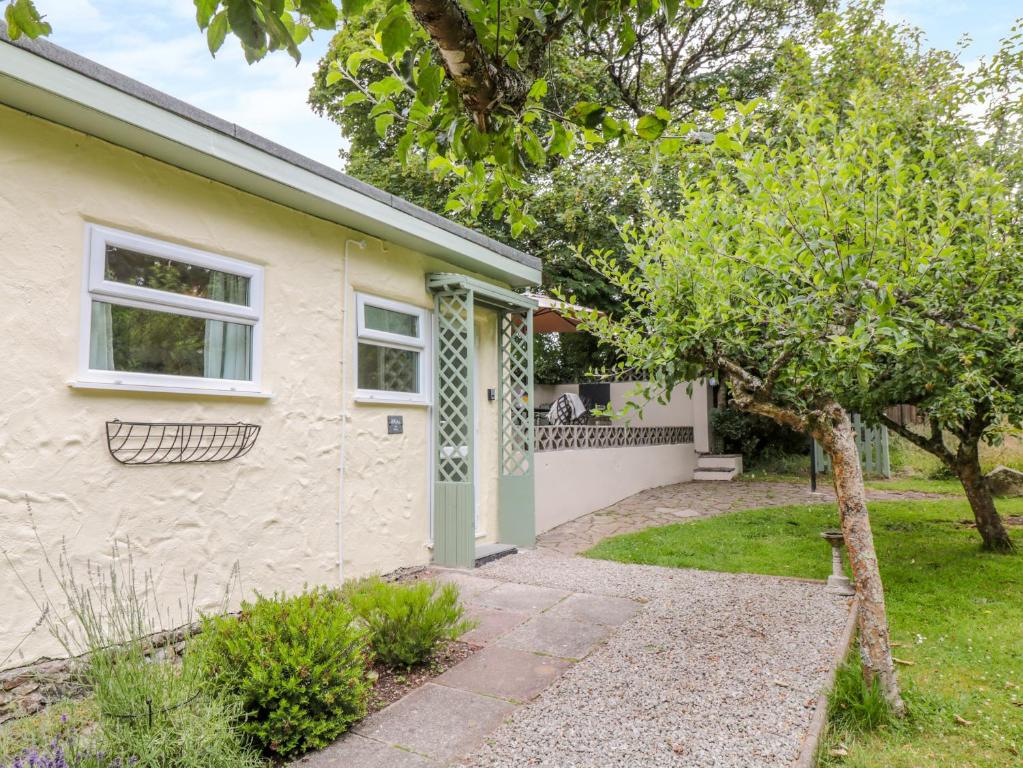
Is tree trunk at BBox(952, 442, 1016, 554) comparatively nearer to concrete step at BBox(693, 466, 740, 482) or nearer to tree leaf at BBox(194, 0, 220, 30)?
concrete step at BBox(693, 466, 740, 482)

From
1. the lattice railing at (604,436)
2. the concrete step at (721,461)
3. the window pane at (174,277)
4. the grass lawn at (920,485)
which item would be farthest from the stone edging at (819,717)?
the concrete step at (721,461)

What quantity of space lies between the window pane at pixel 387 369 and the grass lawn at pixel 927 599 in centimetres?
287

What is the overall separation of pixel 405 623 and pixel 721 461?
434 inches

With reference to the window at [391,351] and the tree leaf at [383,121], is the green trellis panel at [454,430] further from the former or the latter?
the tree leaf at [383,121]

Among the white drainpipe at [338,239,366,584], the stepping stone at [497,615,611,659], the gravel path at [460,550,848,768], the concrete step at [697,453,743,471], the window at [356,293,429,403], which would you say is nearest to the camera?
the gravel path at [460,550,848,768]

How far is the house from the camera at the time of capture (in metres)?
3.29

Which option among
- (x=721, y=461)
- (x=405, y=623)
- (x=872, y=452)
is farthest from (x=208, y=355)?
(x=872, y=452)

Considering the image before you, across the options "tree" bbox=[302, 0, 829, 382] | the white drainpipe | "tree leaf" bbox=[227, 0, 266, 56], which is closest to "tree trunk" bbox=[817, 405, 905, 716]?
"tree leaf" bbox=[227, 0, 266, 56]

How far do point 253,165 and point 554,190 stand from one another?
8054 millimetres

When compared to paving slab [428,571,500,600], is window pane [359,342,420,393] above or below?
above

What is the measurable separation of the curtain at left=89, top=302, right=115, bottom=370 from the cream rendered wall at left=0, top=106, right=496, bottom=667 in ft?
0.37

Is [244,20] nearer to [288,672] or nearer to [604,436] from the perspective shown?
[288,672]

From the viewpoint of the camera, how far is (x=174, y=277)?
406 centimetres

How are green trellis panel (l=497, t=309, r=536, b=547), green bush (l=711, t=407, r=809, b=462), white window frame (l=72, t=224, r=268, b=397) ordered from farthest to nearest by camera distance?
green bush (l=711, t=407, r=809, b=462), green trellis panel (l=497, t=309, r=536, b=547), white window frame (l=72, t=224, r=268, b=397)
